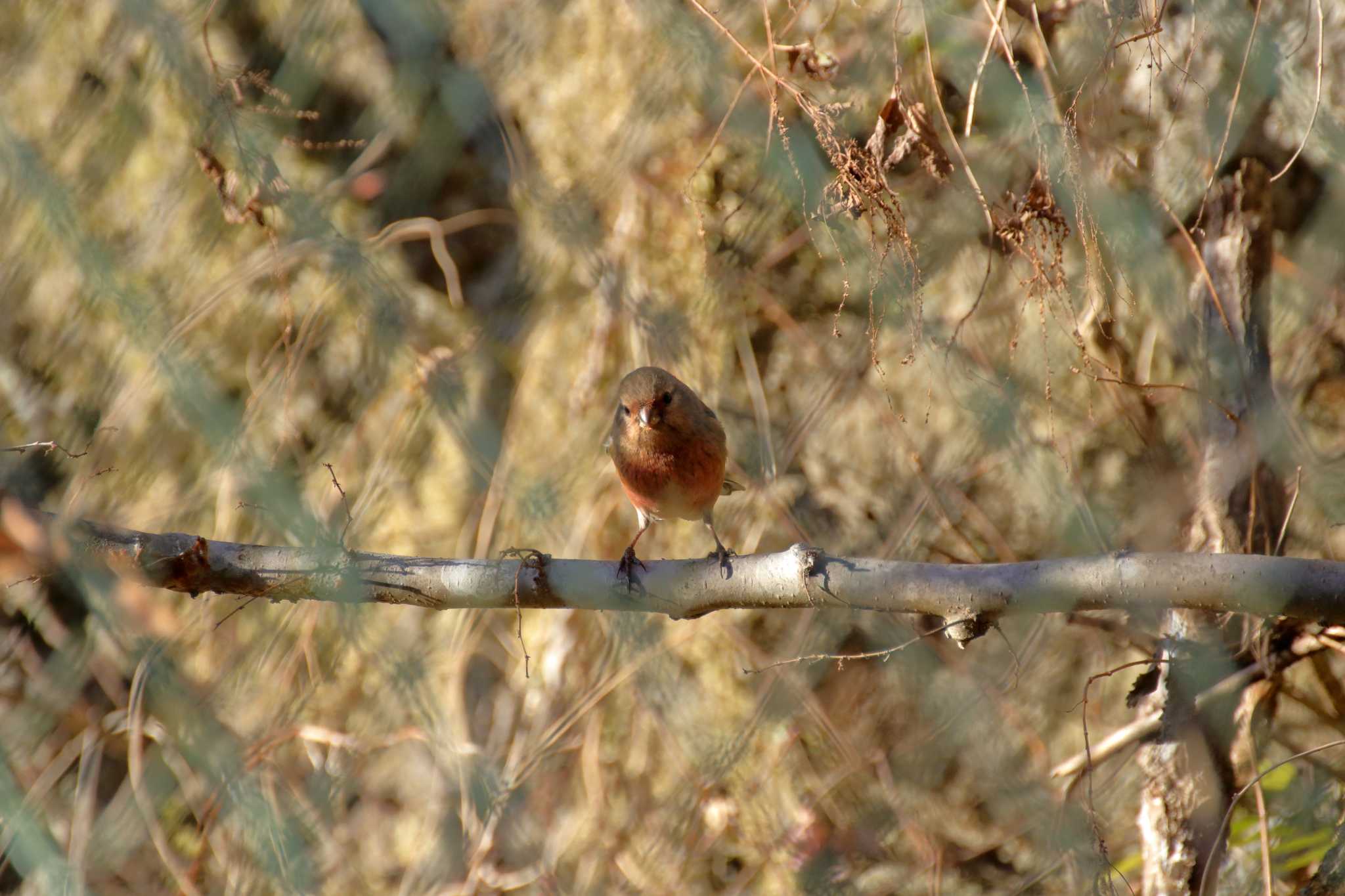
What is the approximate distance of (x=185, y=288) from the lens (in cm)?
369

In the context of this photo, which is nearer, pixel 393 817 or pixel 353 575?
pixel 353 575

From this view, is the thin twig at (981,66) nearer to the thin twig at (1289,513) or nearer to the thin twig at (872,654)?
the thin twig at (1289,513)

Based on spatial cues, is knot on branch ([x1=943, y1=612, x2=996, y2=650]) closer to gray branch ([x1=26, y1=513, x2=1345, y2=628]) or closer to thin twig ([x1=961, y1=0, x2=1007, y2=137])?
gray branch ([x1=26, y1=513, x2=1345, y2=628])

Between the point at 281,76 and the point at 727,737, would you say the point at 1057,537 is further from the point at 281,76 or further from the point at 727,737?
the point at 281,76

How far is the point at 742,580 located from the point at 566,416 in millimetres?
1813

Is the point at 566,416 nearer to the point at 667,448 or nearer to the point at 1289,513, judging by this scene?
the point at 667,448

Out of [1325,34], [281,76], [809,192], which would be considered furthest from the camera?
[281,76]

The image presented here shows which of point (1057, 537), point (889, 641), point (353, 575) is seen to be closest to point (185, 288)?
point (353, 575)

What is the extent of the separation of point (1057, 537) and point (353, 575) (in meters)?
1.99

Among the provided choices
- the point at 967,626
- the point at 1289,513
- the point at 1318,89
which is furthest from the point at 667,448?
the point at 1318,89

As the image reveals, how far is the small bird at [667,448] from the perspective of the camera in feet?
9.54

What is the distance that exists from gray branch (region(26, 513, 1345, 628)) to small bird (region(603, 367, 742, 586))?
81 centimetres

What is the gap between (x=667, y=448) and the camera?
290 cm

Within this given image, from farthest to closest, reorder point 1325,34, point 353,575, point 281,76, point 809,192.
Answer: point 281,76 → point 809,192 → point 1325,34 → point 353,575
